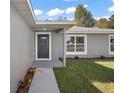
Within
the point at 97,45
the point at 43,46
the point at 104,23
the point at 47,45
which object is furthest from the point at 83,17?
the point at 43,46

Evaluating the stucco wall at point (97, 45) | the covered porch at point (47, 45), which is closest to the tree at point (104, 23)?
the stucco wall at point (97, 45)

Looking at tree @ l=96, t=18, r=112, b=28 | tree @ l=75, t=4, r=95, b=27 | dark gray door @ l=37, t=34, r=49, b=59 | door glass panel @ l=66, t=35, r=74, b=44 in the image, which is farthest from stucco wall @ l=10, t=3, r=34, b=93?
tree @ l=75, t=4, r=95, b=27

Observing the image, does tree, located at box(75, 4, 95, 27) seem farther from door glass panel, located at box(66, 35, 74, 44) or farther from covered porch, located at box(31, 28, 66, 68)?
covered porch, located at box(31, 28, 66, 68)

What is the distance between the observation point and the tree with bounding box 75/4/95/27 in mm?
50000

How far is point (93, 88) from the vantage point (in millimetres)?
7676

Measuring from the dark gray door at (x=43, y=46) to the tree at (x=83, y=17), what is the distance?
1225 inches

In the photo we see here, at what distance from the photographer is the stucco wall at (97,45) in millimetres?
21297

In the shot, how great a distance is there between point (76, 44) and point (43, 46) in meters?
3.99
